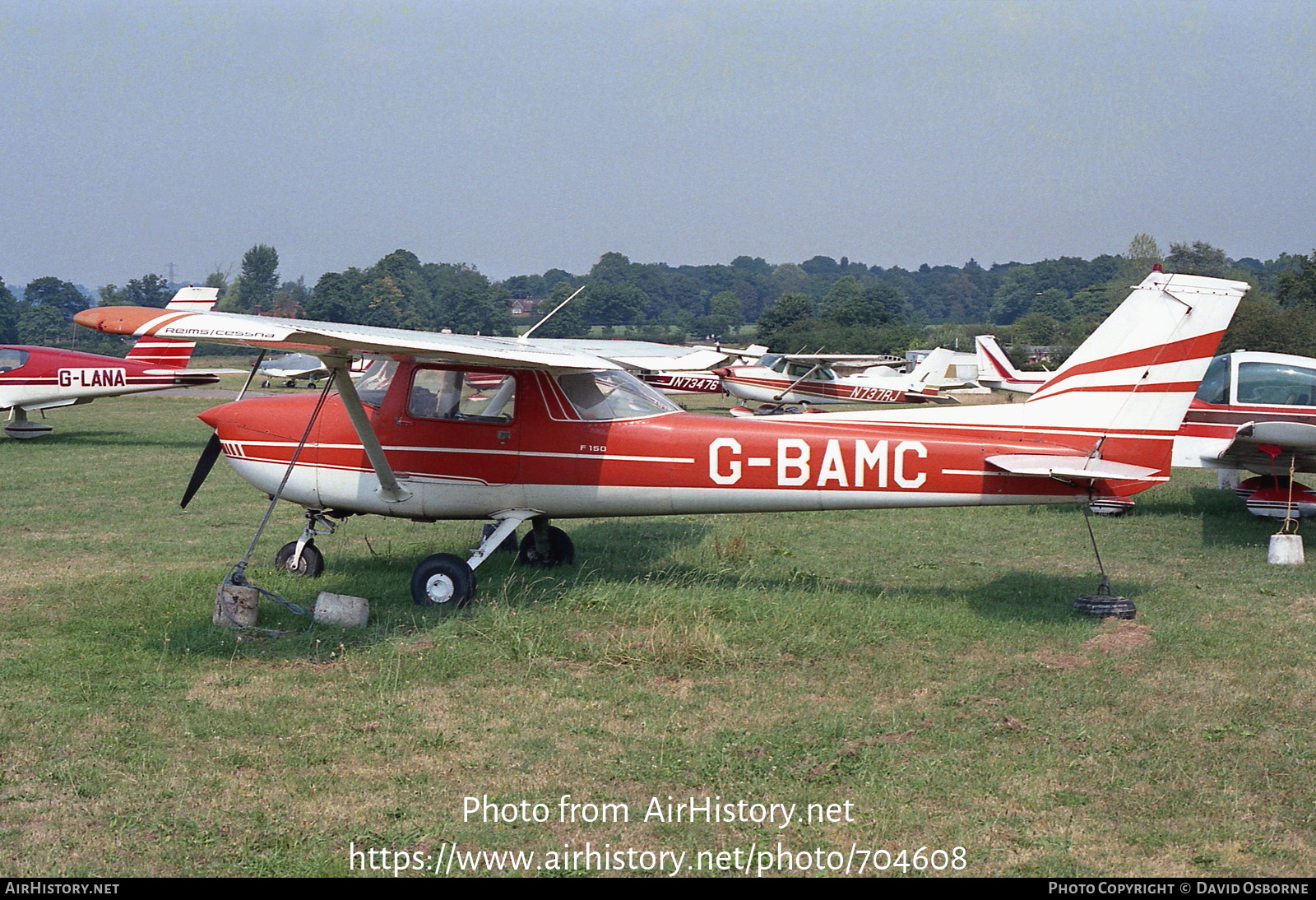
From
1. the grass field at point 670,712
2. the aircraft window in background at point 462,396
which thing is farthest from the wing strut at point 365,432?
the grass field at point 670,712

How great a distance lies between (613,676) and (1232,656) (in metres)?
4.00

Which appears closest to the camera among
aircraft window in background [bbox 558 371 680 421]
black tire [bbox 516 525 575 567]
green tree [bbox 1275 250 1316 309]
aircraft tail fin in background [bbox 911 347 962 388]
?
aircraft window in background [bbox 558 371 680 421]

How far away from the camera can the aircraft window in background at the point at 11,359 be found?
21.1m

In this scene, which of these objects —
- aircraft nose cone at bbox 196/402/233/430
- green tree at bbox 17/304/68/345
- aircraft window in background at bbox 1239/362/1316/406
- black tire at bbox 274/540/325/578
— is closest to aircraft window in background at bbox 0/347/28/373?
aircraft nose cone at bbox 196/402/233/430

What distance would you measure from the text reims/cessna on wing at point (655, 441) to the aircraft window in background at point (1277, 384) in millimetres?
5056

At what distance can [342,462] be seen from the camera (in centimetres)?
841

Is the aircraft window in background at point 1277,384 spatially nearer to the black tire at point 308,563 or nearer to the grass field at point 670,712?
the grass field at point 670,712

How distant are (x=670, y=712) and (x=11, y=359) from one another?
66.4 ft

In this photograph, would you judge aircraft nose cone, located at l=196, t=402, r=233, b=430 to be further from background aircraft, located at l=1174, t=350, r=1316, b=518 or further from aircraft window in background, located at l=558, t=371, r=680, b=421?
background aircraft, located at l=1174, t=350, r=1316, b=518

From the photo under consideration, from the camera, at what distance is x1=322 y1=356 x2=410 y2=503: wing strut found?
24.6 ft

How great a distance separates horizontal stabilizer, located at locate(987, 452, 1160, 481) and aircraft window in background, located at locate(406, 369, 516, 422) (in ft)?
11.8

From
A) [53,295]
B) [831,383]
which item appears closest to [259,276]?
[53,295]

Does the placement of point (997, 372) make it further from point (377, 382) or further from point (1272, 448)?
point (377, 382)
